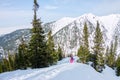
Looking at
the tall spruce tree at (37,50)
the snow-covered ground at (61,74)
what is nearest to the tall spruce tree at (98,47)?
the tall spruce tree at (37,50)

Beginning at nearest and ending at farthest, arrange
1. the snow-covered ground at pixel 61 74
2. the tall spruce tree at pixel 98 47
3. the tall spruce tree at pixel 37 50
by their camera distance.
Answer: the snow-covered ground at pixel 61 74
the tall spruce tree at pixel 37 50
the tall spruce tree at pixel 98 47

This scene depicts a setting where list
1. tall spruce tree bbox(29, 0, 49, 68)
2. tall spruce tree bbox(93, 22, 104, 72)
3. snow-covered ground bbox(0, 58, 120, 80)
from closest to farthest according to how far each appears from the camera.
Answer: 1. snow-covered ground bbox(0, 58, 120, 80)
2. tall spruce tree bbox(29, 0, 49, 68)
3. tall spruce tree bbox(93, 22, 104, 72)

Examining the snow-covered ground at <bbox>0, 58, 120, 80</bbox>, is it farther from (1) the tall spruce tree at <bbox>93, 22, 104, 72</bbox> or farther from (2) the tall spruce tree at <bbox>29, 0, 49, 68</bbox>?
(1) the tall spruce tree at <bbox>93, 22, 104, 72</bbox>

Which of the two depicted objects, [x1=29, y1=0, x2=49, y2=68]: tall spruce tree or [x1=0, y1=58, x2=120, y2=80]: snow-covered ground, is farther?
[x1=29, y1=0, x2=49, y2=68]: tall spruce tree

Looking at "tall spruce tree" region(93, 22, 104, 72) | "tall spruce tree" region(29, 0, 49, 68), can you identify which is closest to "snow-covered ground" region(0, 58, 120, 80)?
"tall spruce tree" region(29, 0, 49, 68)

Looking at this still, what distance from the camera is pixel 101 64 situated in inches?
2589

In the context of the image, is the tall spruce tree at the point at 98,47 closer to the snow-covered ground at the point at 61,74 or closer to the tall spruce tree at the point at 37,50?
the tall spruce tree at the point at 37,50

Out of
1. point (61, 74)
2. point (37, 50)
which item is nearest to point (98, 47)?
point (37, 50)

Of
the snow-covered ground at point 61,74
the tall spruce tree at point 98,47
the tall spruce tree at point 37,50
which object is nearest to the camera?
the snow-covered ground at point 61,74

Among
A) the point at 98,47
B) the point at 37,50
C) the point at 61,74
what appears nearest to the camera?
the point at 61,74

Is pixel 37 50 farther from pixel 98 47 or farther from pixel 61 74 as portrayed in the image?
pixel 98 47

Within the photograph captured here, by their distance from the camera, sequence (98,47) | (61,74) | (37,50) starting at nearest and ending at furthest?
(61,74), (37,50), (98,47)

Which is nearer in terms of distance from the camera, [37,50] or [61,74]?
[61,74]

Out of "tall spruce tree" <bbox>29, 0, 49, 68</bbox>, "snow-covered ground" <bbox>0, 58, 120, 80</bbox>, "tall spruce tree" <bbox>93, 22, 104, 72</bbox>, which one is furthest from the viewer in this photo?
"tall spruce tree" <bbox>93, 22, 104, 72</bbox>
